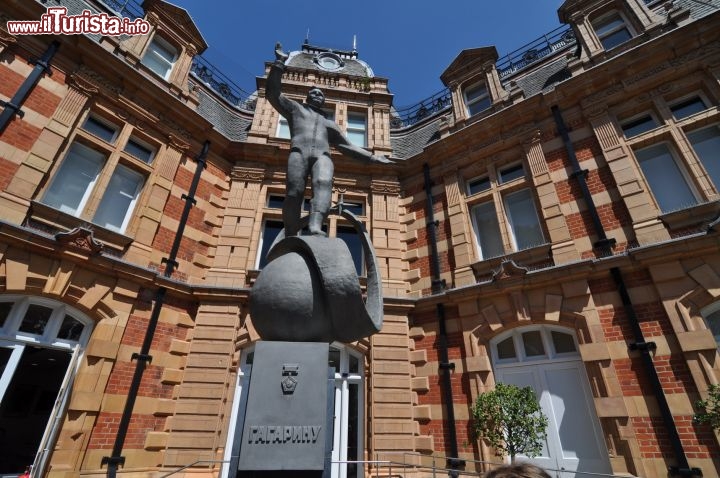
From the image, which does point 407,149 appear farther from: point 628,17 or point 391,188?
point 628,17

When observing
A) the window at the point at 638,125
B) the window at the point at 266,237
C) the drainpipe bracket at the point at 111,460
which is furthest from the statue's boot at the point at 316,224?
the window at the point at 638,125

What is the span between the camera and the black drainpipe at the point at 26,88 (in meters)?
7.22

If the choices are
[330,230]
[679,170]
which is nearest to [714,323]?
[679,170]

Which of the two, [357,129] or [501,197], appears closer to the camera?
[501,197]

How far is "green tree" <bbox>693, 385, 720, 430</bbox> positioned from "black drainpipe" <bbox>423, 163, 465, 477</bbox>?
3.93 metres

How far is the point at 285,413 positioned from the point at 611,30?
1324 cm

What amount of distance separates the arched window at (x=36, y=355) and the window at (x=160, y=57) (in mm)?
7448

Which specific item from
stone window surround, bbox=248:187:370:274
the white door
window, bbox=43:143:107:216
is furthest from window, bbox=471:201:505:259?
window, bbox=43:143:107:216

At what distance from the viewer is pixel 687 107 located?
26.9ft

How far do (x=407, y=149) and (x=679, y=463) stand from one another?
10795 mm

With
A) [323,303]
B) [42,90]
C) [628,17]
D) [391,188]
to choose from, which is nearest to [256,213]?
[391,188]

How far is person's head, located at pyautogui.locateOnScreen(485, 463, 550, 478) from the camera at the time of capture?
132 centimetres

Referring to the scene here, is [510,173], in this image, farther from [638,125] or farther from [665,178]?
[665,178]

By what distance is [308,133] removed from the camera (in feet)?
15.4
